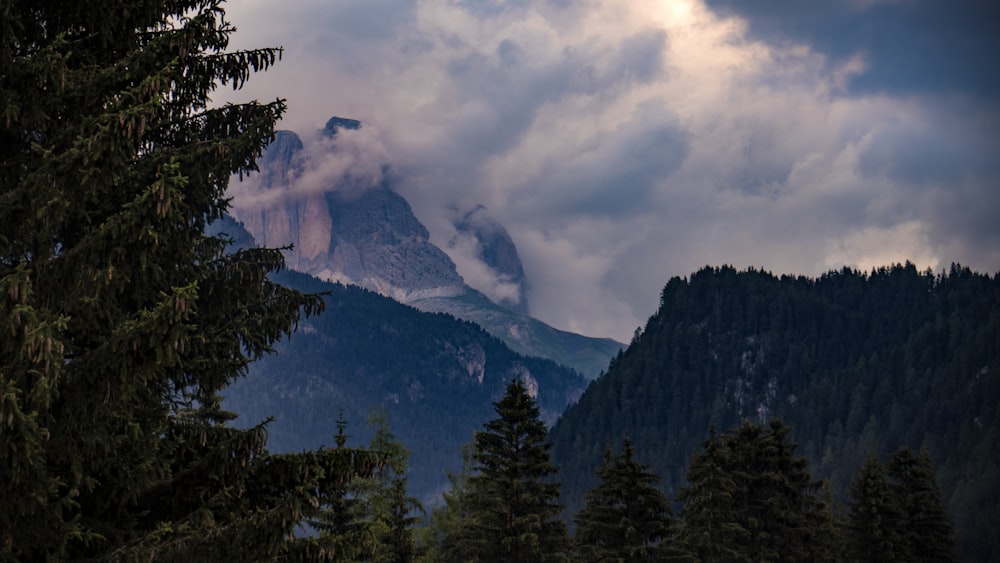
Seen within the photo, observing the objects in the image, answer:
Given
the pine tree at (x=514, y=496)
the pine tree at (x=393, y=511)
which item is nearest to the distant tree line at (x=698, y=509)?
the pine tree at (x=514, y=496)

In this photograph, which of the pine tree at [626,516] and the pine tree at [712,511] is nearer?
the pine tree at [626,516]

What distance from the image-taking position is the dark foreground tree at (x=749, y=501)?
3900 centimetres

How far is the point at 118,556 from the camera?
9531 mm

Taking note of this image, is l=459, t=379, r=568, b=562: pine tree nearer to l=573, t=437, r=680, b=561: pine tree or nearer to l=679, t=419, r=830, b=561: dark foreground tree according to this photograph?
l=573, t=437, r=680, b=561: pine tree

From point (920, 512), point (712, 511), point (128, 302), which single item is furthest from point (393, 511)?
point (128, 302)

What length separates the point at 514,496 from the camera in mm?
31875

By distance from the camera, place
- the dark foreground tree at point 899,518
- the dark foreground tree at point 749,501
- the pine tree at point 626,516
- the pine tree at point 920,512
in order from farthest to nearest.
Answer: the pine tree at point 920,512
the dark foreground tree at point 899,518
the dark foreground tree at point 749,501
the pine tree at point 626,516

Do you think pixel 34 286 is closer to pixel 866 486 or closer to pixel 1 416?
pixel 1 416

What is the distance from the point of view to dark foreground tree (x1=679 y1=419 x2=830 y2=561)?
39.0 metres

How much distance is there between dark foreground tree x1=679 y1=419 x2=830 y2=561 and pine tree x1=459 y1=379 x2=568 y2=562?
860 centimetres

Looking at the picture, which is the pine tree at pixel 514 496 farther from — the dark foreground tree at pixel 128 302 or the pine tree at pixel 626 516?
the dark foreground tree at pixel 128 302

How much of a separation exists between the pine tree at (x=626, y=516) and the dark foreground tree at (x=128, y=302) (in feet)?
74.6

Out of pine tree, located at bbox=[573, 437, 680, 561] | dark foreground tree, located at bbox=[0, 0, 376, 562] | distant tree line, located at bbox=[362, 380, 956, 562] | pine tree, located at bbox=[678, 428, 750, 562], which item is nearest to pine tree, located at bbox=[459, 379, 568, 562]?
distant tree line, located at bbox=[362, 380, 956, 562]

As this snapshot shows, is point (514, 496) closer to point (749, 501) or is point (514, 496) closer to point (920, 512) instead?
point (749, 501)
